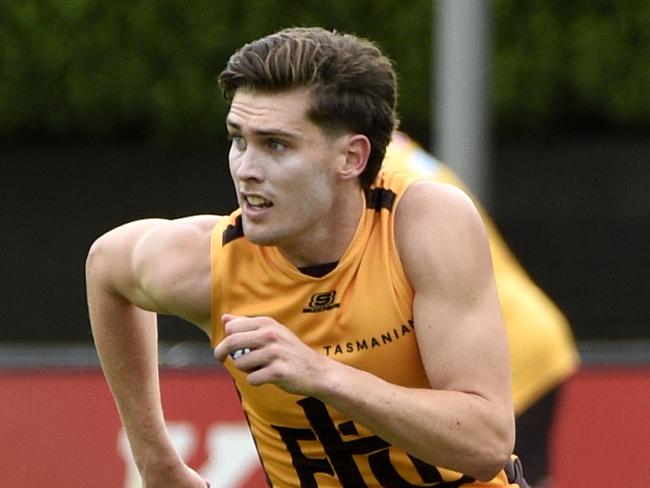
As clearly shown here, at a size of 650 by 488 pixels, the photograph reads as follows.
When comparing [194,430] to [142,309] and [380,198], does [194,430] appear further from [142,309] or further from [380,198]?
[380,198]

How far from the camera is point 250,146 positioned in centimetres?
389

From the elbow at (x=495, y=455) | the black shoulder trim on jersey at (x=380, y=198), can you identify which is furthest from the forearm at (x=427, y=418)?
the black shoulder trim on jersey at (x=380, y=198)

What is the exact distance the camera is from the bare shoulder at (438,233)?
390cm

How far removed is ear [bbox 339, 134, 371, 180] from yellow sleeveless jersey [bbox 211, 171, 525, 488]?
0.36ft

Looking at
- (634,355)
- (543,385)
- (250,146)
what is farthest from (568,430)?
(250,146)

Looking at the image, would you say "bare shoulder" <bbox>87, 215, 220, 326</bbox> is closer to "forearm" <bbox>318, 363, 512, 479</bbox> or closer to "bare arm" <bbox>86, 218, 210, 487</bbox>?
"bare arm" <bbox>86, 218, 210, 487</bbox>

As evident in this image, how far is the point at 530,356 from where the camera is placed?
5.45 metres

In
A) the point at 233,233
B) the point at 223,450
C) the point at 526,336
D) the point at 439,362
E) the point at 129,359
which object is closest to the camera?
the point at 439,362

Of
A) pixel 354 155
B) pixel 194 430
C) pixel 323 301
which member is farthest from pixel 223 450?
pixel 354 155

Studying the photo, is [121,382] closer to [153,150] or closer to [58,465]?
[58,465]

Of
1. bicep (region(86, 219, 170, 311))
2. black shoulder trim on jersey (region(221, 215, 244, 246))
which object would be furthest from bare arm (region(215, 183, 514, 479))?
bicep (region(86, 219, 170, 311))

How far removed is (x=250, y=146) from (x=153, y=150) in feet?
23.3

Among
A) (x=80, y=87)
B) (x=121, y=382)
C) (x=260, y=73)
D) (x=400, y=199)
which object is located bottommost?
(x=80, y=87)

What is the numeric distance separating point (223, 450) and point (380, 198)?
324 centimetres
